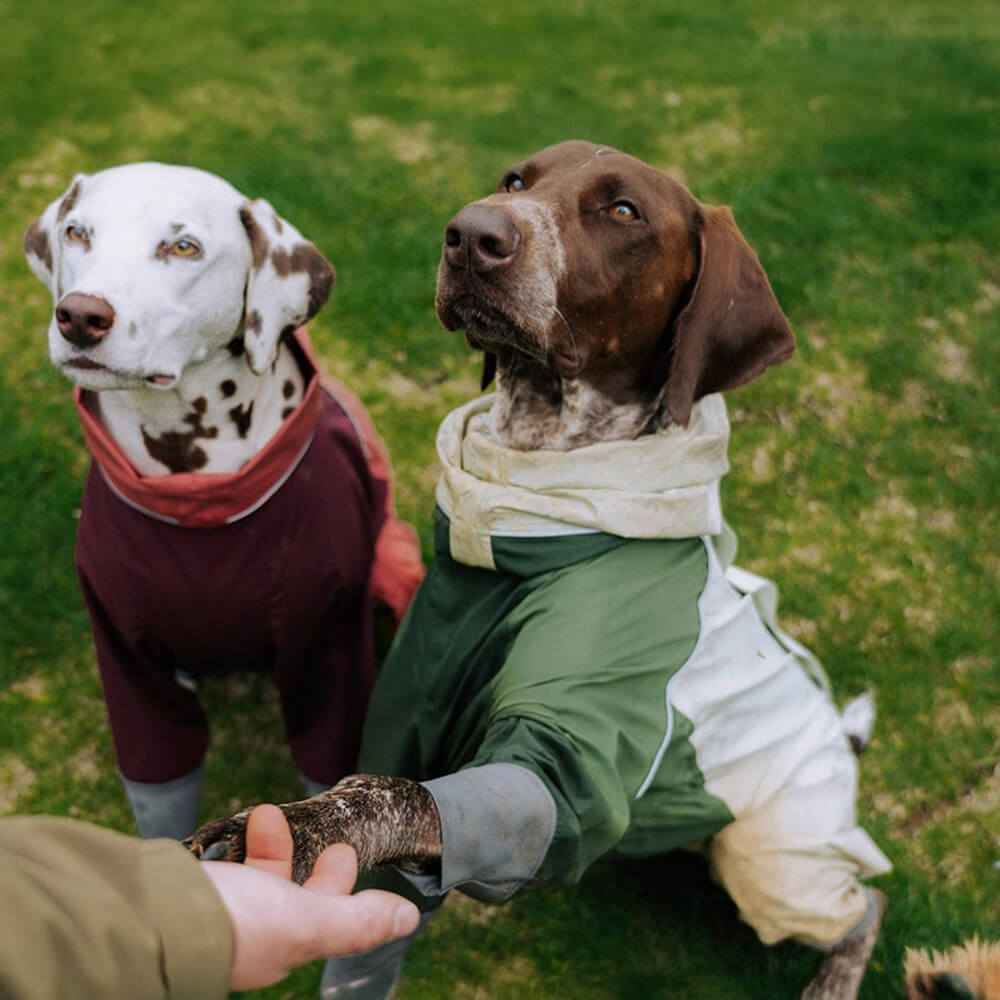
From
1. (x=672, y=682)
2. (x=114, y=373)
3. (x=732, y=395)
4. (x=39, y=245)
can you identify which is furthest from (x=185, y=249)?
(x=732, y=395)

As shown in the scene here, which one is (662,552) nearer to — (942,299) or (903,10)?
(942,299)

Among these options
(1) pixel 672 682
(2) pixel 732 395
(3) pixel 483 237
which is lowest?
(2) pixel 732 395

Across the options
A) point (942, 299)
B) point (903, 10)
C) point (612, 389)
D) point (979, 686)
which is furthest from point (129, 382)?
point (903, 10)

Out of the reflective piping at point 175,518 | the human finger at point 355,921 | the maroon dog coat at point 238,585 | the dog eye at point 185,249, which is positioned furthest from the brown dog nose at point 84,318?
the human finger at point 355,921

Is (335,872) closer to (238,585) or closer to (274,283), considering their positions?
(238,585)

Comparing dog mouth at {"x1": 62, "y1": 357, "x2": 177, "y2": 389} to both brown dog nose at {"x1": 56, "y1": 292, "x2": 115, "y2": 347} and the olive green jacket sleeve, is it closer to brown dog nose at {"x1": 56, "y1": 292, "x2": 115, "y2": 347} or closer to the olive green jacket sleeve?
brown dog nose at {"x1": 56, "y1": 292, "x2": 115, "y2": 347}

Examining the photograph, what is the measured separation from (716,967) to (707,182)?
4547mm

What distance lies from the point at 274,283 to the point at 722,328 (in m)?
1.22

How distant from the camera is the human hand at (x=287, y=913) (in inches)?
56.2

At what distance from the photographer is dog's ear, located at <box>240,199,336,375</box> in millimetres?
2973

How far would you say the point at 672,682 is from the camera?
2.38 metres

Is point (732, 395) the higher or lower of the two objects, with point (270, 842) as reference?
lower

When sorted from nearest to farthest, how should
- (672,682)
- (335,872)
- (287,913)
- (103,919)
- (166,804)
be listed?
(103,919) < (287,913) < (335,872) < (672,682) < (166,804)

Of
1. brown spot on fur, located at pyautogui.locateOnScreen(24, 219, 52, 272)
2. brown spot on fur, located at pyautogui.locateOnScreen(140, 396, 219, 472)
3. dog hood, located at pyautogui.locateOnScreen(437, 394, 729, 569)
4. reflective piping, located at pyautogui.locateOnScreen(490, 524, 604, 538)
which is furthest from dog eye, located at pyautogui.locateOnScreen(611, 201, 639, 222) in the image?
brown spot on fur, located at pyautogui.locateOnScreen(24, 219, 52, 272)
